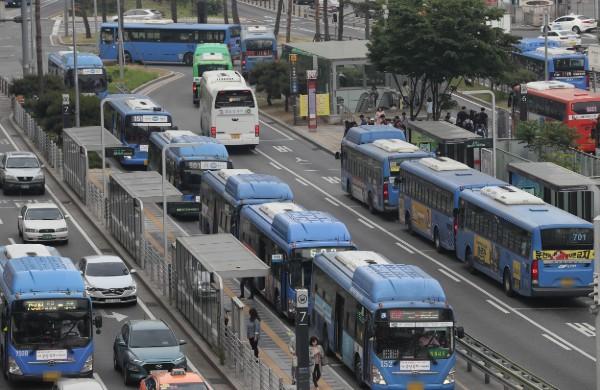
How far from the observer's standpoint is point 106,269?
181 feet

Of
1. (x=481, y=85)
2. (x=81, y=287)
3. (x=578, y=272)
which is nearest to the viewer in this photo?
(x=81, y=287)

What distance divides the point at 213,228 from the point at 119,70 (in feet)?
175

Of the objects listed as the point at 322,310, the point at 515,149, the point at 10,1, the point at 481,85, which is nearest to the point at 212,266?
the point at 322,310

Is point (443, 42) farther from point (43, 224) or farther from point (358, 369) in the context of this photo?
point (358, 369)

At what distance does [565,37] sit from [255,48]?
25.6m

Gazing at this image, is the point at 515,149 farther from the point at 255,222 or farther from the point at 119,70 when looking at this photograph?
the point at 119,70

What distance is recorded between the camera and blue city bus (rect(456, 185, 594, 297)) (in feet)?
175

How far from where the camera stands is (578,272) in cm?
5341

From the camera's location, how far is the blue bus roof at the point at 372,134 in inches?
2842

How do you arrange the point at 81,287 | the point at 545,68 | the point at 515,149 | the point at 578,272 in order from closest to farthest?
the point at 81,287 → the point at 578,272 → the point at 515,149 → the point at 545,68

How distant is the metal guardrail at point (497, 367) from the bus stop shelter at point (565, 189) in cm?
1328

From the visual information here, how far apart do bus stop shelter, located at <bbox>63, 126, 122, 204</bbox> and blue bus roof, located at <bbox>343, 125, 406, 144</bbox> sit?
10084mm

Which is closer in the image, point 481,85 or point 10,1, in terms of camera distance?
point 481,85

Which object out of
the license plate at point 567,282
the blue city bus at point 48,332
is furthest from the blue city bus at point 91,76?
the blue city bus at point 48,332
